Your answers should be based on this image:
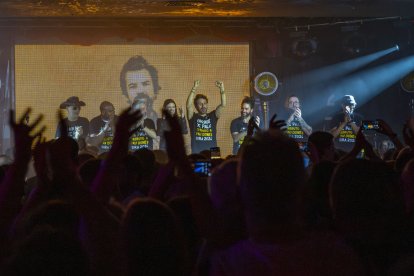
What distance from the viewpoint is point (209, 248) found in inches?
94.8

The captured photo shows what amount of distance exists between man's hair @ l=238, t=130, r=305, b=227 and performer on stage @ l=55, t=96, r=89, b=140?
40.4 ft

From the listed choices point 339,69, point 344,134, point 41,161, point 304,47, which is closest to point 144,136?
point 304,47

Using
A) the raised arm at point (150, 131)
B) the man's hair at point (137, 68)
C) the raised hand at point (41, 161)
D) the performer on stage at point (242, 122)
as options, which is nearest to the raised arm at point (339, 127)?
the performer on stage at point (242, 122)

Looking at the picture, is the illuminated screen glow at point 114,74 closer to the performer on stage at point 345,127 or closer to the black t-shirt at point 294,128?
the black t-shirt at point 294,128

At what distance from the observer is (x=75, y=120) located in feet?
46.7

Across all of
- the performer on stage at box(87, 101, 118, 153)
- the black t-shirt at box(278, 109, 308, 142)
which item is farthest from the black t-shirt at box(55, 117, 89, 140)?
the black t-shirt at box(278, 109, 308, 142)

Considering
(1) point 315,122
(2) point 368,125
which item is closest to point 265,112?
(1) point 315,122

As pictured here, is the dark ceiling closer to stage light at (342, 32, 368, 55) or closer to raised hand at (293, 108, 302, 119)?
stage light at (342, 32, 368, 55)

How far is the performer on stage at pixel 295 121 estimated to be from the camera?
1445cm

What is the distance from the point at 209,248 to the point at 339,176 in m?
0.73

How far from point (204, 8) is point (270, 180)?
1187 cm

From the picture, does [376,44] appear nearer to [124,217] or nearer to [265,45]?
[265,45]

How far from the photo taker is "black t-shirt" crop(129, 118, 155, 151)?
45.4ft

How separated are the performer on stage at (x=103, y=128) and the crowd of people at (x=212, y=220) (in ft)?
34.7
